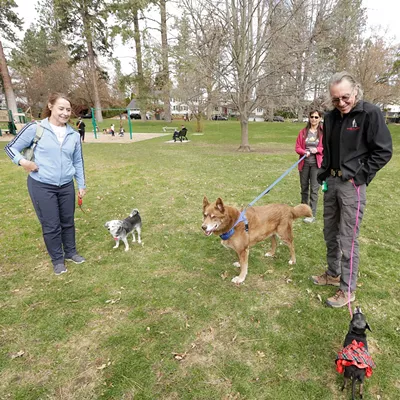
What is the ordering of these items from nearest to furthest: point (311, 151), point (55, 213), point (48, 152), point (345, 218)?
point (345, 218)
point (48, 152)
point (55, 213)
point (311, 151)

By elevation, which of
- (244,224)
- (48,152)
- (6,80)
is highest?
(6,80)

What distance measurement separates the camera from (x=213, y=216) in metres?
3.92

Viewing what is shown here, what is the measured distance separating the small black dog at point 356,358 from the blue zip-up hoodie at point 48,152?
4.26 metres

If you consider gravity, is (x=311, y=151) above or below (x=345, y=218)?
above

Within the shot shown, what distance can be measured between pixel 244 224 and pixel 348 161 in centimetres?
164

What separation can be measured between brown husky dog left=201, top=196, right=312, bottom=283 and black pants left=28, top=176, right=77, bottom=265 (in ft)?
Answer: 7.49

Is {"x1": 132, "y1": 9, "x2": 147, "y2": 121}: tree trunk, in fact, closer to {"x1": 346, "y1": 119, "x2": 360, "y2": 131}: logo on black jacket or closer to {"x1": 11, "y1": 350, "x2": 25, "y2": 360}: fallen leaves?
{"x1": 346, "y1": 119, "x2": 360, "y2": 131}: logo on black jacket

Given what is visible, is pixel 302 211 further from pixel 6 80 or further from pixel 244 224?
pixel 6 80

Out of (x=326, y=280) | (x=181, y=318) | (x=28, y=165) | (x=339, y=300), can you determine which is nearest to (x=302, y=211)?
(x=326, y=280)

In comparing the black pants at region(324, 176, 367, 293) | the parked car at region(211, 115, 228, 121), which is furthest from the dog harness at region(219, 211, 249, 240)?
the parked car at region(211, 115, 228, 121)

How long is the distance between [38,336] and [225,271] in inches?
109

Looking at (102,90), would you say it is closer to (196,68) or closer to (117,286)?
(196,68)

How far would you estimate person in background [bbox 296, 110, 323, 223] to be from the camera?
19.5ft

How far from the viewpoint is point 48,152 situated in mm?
3928
